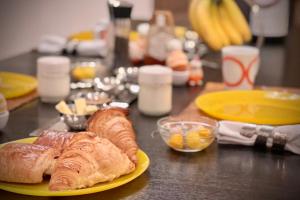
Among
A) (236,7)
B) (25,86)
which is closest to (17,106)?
(25,86)

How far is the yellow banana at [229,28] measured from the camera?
175 centimetres

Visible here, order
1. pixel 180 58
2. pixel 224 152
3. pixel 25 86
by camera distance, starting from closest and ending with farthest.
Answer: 1. pixel 224 152
2. pixel 25 86
3. pixel 180 58

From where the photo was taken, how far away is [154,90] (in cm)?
110

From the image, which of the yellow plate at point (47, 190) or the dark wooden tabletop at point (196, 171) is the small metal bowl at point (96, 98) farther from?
the yellow plate at point (47, 190)

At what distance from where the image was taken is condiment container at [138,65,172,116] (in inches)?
42.9

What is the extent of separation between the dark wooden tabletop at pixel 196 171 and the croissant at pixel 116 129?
0.04 metres

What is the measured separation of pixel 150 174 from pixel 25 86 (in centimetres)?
56

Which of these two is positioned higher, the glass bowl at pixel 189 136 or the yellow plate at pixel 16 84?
the yellow plate at pixel 16 84

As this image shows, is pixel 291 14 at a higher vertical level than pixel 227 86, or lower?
higher

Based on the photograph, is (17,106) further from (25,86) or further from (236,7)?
(236,7)

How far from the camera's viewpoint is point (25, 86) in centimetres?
126

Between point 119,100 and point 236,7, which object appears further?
point 236,7

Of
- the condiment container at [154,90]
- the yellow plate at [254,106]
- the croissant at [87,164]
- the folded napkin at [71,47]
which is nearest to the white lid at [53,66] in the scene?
the condiment container at [154,90]

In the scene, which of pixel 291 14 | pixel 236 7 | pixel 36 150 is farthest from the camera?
pixel 291 14
